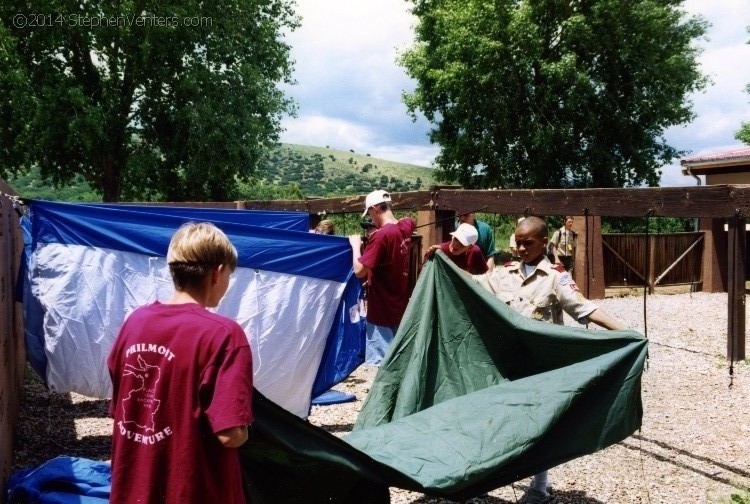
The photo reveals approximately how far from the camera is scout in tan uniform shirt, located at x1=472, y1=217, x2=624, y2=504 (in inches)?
149

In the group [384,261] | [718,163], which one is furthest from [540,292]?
[718,163]

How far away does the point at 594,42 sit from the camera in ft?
68.4

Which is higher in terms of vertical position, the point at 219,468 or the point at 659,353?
the point at 219,468

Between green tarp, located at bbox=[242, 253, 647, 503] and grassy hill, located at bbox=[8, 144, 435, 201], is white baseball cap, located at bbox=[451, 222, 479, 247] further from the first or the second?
grassy hill, located at bbox=[8, 144, 435, 201]

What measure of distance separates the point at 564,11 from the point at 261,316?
62.9 feet

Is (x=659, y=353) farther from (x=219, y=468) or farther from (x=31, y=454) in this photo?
(x=219, y=468)

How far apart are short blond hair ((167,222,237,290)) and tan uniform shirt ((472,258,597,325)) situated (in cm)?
230

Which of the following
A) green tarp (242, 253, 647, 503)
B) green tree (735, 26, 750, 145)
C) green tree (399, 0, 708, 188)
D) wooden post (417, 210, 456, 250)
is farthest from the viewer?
green tree (735, 26, 750, 145)

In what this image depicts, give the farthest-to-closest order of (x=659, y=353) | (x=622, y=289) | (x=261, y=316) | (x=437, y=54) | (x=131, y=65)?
1. (x=437, y=54)
2. (x=131, y=65)
3. (x=622, y=289)
4. (x=659, y=353)
5. (x=261, y=316)

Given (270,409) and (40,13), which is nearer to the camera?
(270,409)

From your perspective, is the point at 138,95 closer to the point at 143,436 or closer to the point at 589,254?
the point at 589,254

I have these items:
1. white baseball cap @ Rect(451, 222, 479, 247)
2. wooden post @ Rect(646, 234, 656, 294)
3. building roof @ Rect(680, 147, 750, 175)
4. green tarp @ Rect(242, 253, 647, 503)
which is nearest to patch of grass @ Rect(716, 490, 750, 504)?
green tarp @ Rect(242, 253, 647, 503)

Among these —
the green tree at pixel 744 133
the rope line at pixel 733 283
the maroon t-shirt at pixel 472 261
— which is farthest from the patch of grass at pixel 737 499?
the green tree at pixel 744 133

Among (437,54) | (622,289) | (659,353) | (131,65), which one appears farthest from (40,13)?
(659,353)
